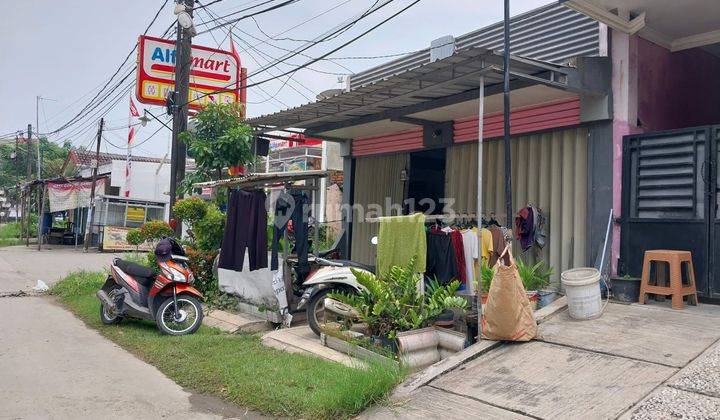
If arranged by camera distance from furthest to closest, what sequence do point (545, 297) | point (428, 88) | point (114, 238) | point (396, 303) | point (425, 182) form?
point (114, 238) → point (425, 182) → point (428, 88) → point (545, 297) → point (396, 303)

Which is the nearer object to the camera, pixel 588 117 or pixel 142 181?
pixel 588 117

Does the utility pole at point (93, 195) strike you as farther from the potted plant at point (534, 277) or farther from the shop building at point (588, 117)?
the potted plant at point (534, 277)

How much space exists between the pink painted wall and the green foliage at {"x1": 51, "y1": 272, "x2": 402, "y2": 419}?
531 centimetres

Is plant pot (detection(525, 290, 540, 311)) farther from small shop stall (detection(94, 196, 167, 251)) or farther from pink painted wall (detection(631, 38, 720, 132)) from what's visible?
small shop stall (detection(94, 196, 167, 251))

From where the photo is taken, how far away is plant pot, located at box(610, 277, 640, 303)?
669cm

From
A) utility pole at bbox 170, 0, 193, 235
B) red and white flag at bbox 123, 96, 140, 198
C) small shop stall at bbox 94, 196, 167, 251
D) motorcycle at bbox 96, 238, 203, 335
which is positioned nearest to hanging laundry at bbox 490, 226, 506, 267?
motorcycle at bbox 96, 238, 203, 335

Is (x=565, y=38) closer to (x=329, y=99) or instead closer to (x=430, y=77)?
(x=430, y=77)

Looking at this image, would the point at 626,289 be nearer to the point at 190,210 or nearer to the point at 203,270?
the point at 203,270

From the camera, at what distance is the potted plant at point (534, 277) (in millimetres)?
7016

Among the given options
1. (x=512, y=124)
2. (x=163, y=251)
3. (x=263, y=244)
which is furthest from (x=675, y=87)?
(x=163, y=251)

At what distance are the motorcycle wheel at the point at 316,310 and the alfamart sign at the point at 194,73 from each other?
20.5 feet

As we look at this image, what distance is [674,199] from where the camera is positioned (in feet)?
22.6

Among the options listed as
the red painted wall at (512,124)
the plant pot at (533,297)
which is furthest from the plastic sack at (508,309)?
the red painted wall at (512,124)

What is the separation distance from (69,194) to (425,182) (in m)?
22.2
